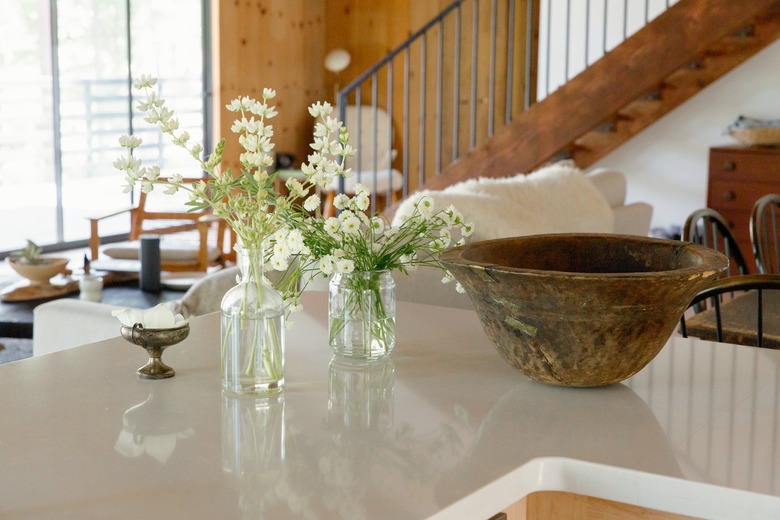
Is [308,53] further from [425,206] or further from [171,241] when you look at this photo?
[425,206]

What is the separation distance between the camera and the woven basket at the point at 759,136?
567 centimetres

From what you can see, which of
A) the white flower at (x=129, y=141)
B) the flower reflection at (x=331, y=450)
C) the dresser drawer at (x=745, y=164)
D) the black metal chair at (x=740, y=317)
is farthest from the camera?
the dresser drawer at (x=745, y=164)

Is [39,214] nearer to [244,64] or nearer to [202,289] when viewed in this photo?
[244,64]

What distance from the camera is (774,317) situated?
224 centimetres

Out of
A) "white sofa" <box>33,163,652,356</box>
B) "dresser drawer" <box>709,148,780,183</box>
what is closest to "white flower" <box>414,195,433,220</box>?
"white sofa" <box>33,163,652,356</box>

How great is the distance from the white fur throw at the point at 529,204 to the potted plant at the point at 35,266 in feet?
5.39

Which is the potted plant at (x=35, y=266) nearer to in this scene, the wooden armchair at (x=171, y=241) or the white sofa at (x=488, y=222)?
the wooden armchair at (x=171, y=241)

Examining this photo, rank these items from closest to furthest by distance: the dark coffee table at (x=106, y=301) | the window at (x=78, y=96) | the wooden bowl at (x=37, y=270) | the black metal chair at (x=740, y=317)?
the black metal chair at (x=740, y=317) → the dark coffee table at (x=106, y=301) → the wooden bowl at (x=37, y=270) → the window at (x=78, y=96)

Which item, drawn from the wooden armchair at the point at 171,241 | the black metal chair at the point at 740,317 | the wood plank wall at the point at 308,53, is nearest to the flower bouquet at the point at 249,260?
the black metal chair at the point at 740,317

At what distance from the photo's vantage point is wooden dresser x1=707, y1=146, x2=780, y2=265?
5.62 m

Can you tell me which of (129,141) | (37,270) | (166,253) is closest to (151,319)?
(129,141)

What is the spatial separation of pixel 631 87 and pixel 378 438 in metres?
4.80

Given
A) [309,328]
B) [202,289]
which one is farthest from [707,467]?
[202,289]

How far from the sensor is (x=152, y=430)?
1207 millimetres
